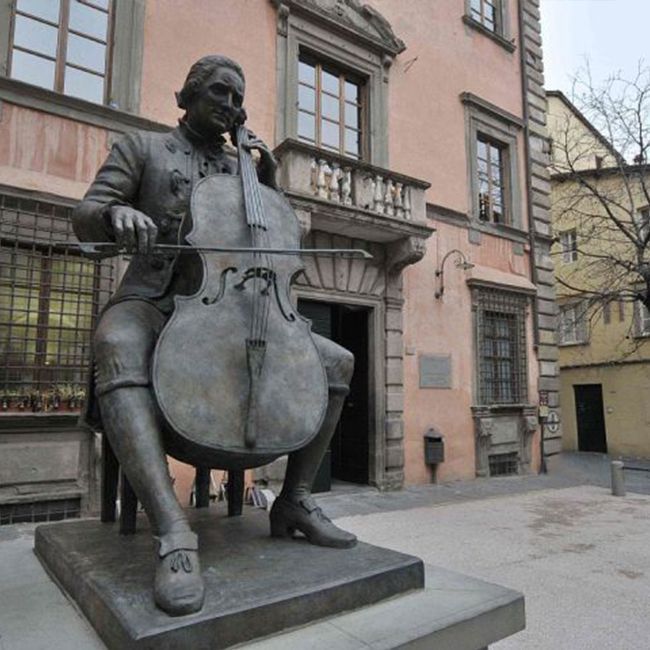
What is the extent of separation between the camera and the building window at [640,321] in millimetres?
16734

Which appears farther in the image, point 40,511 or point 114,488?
point 40,511

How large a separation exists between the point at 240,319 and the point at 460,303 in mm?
8528

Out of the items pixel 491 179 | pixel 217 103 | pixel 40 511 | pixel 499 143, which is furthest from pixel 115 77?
pixel 499 143

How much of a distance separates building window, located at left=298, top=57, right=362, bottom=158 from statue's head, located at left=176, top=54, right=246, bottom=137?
6771 millimetres

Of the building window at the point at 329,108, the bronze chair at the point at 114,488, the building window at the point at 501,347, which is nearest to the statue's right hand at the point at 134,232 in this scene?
the bronze chair at the point at 114,488

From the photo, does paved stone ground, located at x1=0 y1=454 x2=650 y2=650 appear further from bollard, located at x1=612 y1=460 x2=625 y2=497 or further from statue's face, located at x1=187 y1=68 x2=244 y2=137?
statue's face, located at x1=187 y1=68 x2=244 y2=137

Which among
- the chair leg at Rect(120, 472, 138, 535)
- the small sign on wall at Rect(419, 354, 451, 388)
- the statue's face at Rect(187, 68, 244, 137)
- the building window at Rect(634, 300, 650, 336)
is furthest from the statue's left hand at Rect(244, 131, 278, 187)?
the building window at Rect(634, 300, 650, 336)

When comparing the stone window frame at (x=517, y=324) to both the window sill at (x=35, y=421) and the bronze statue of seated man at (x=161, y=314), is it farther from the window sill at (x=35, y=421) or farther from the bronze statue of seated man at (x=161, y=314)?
the bronze statue of seated man at (x=161, y=314)

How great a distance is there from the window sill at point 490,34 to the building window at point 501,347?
207 inches

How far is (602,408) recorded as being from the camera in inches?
700

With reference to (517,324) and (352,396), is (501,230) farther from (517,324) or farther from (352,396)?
(352,396)

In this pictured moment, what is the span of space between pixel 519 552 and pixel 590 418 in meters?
15.0

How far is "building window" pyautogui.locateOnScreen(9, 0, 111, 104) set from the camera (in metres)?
6.52

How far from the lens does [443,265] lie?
9.68 m
